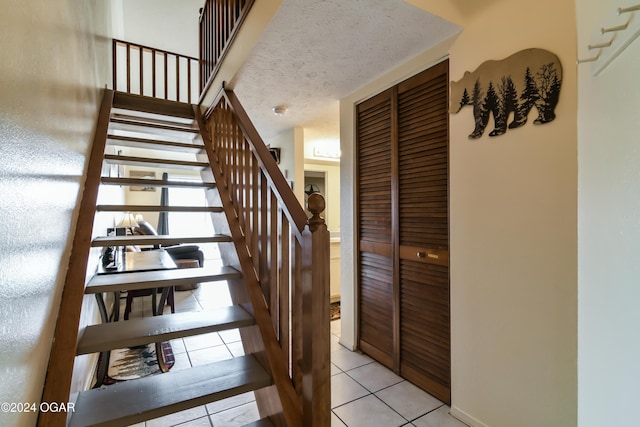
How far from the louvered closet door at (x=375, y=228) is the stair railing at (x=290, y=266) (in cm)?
103

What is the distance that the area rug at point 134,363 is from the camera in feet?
7.32

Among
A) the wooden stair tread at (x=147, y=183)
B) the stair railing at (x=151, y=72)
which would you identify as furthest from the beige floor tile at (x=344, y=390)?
the stair railing at (x=151, y=72)

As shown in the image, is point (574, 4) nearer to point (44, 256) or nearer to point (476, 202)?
point (476, 202)

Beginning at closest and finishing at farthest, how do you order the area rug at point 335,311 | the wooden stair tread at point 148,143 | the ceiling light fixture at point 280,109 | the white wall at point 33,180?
the white wall at point 33,180 < the wooden stair tread at point 148,143 < the ceiling light fixture at point 280,109 < the area rug at point 335,311

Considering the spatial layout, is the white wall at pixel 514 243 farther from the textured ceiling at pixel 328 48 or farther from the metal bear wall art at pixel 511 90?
the textured ceiling at pixel 328 48

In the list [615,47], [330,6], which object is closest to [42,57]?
[330,6]

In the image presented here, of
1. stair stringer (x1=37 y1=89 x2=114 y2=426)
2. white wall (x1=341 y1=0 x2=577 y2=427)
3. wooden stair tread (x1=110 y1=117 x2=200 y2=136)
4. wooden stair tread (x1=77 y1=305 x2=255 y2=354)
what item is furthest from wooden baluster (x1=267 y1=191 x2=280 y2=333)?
wooden stair tread (x1=110 y1=117 x2=200 y2=136)

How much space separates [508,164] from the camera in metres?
1.51

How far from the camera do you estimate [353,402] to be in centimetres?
197

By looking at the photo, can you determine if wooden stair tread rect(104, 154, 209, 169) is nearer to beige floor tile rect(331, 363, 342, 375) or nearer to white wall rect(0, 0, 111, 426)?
white wall rect(0, 0, 111, 426)

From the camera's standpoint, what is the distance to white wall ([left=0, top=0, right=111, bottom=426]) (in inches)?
28.3

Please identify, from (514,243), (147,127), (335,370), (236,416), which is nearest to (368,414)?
(335,370)

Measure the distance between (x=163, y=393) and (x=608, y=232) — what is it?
5.45ft

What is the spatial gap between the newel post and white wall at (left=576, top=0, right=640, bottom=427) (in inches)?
34.3
